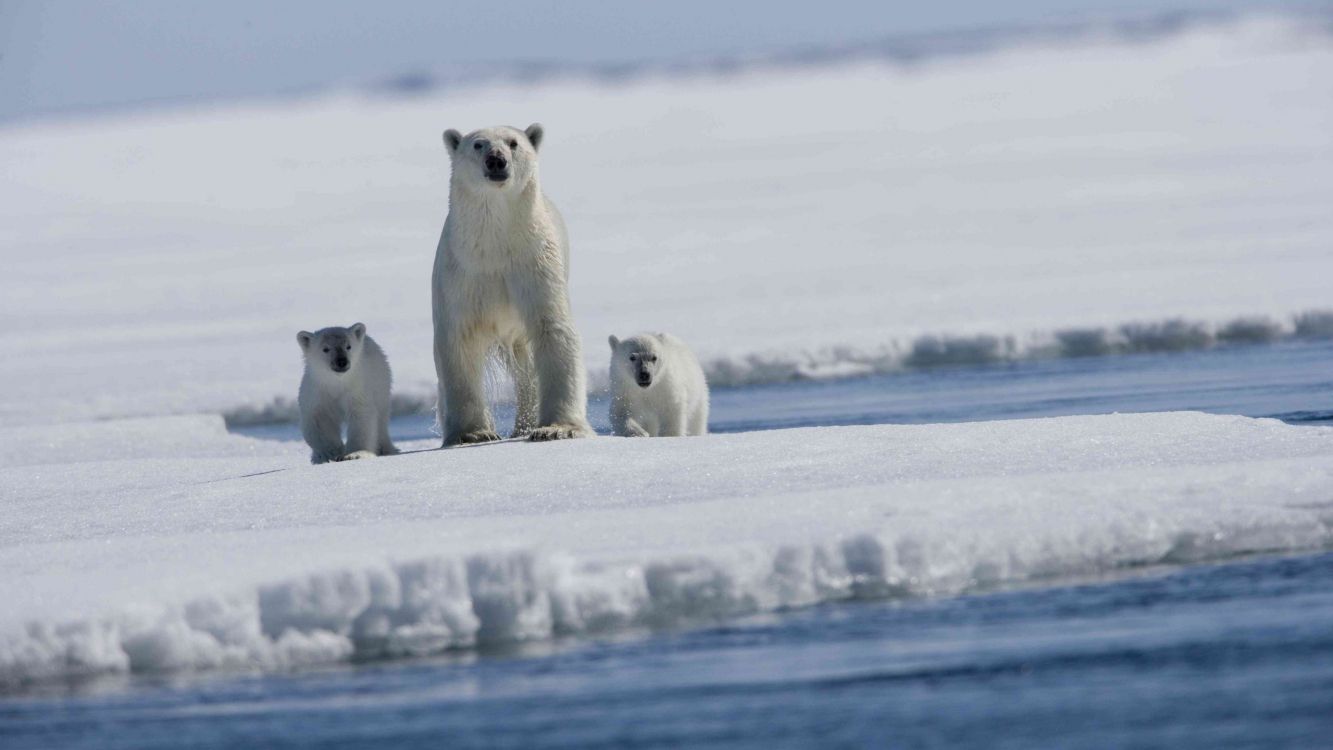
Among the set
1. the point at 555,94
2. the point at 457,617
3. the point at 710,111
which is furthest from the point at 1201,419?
the point at 555,94

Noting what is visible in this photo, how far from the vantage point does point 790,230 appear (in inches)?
712

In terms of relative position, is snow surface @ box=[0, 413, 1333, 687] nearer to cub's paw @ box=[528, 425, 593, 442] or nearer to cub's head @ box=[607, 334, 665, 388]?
cub's paw @ box=[528, 425, 593, 442]

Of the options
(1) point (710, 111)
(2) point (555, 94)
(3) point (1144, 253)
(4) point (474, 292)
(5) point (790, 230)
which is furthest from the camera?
(2) point (555, 94)

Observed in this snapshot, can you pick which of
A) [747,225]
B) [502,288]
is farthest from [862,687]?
[747,225]

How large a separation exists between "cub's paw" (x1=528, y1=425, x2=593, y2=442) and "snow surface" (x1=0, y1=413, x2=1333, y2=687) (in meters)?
0.40

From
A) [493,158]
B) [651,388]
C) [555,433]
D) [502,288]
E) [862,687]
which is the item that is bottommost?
[862,687]

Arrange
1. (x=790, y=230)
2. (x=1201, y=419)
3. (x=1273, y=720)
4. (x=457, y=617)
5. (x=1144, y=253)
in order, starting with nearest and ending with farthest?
(x=1273, y=720) < (x=457, y=617) < (x=1201, y=419) < (x=1144, y=253) < (x=790, y=230)

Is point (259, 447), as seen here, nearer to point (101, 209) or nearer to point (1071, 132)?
point (101, 209)

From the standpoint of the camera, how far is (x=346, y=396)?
6.55 metres

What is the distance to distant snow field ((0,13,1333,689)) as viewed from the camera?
167 inches

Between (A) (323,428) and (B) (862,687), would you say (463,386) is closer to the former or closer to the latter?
(A) (323,428)

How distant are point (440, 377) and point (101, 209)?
18.7 meters

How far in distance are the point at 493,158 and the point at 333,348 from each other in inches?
33.4

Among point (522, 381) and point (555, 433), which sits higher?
point (522, 381)
